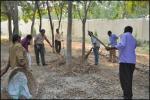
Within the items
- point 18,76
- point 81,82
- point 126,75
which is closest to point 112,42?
point 81,82

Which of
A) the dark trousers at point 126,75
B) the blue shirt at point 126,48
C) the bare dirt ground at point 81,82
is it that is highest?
the blue shirt at point 126,48

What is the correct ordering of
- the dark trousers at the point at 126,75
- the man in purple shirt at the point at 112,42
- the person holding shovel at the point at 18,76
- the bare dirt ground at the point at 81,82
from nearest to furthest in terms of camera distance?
1. the person holding shovel at the point at 18,76
2. the dark trousers at the point at 126,75
3. the bare dirt ground at the point at 81,82
4. the man in purple shirt at the point at 112,42

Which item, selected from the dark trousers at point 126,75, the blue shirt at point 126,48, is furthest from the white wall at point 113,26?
the blue shirt at point 126,48

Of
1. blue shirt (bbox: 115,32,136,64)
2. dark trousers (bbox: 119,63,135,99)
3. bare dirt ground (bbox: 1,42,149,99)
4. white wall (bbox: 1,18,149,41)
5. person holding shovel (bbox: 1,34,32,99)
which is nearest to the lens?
person holding shovel (bbox: 1,34,32,99)

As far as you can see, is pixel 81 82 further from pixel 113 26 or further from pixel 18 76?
pixel 113 26

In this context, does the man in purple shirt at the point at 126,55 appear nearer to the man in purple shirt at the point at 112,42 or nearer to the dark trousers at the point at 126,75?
the dark trousers at the point at 126,75

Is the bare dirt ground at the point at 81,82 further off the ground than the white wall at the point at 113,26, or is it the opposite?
the white wall at the point at 113,26

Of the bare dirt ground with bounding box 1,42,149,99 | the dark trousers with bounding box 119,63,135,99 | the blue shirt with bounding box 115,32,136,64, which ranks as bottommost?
the bare dirt ground with bounding box 1,42,149,99

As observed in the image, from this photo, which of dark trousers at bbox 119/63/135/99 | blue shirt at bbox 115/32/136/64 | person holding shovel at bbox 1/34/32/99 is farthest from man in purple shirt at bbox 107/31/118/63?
person holding shovel at bbox 1/34/32/99

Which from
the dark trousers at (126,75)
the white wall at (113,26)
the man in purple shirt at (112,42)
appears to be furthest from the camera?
the white wall at (113,26)

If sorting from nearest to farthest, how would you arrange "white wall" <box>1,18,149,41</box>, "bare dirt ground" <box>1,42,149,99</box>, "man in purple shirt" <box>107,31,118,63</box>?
"bare dirt ground" <box>1,42,149,99</box> → "man in purple shirt" <box>107,31,118,63</box> → "white wall" <box>1,18,149,41</box>

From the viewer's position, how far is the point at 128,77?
10242 millimetres

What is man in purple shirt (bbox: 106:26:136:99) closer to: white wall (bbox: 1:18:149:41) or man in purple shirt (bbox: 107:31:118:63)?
man in purple shirt (bbox: 107:31:118:63)

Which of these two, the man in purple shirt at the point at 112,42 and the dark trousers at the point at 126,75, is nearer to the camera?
the dark trousers at the point at 126,75
